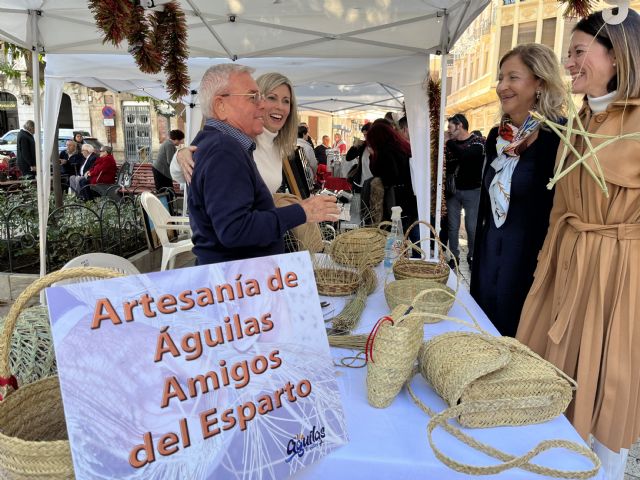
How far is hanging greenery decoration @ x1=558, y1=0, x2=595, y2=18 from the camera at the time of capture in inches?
57.5

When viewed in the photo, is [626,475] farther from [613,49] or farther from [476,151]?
[476,151]

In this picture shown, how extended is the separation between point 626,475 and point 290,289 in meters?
1.99

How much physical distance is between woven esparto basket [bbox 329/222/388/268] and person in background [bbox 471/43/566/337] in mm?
523

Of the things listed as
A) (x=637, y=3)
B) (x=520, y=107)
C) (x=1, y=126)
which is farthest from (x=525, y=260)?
(x=1, y=126)

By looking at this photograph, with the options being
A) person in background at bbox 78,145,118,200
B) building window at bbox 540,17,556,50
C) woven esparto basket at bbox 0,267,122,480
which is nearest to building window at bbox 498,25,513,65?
building window at bbox 540,17,556,50

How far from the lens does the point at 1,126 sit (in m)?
23.4

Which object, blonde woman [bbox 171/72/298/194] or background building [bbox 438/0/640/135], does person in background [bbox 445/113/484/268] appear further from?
background building [bbox 438/0/640/135]

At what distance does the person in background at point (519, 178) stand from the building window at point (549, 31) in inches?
829

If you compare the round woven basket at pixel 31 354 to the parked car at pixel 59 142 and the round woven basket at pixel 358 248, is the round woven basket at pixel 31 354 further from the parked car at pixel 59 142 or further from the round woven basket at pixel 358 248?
the parked car at pixel 59 142

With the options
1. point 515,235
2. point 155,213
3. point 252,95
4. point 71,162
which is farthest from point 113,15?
point 71,162

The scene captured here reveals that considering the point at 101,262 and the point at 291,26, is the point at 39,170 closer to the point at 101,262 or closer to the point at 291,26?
the point at 101,262

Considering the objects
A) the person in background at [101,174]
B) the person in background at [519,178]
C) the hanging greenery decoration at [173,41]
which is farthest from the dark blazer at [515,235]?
the person in background at [101,174]

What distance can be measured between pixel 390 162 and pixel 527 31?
786 inches

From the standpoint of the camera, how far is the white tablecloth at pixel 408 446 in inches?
33.6
